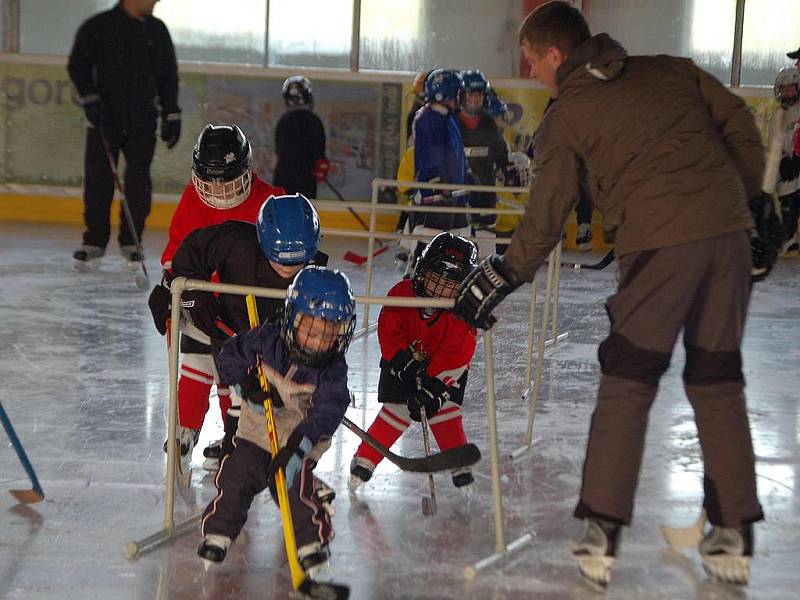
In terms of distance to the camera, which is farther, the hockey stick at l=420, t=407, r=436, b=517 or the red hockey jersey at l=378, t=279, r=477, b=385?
the red hockey jersey at l=378, t=279, r=477, b=385

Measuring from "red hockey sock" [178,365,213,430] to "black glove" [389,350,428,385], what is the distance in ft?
1.85

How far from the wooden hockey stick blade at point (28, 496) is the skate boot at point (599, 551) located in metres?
1.44

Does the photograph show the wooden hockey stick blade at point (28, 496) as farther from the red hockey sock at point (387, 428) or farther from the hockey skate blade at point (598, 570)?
the hockey skate blade at point (598, 570)

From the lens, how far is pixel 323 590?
8.71ft

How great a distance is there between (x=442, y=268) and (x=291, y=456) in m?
1.06

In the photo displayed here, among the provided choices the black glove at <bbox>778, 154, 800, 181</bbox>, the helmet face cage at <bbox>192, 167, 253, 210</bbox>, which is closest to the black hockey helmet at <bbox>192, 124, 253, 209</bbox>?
the helmet face cage at <bbox>192, 167, 253, 210</bbox>

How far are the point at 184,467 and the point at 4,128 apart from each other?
813 centimetres

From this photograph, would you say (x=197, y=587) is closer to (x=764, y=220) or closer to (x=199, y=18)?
(x=764, y=220)

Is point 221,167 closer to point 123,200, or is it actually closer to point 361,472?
point 361,472

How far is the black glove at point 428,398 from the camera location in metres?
3.47

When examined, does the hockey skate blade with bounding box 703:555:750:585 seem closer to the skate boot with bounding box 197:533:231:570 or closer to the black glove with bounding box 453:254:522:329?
the black glove with bounding box 453:254:522:329

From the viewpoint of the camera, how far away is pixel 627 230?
9.41 ft

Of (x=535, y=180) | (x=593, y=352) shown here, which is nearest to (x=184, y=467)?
(x=535, y=180)

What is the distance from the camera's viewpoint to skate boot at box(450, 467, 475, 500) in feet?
11.6
